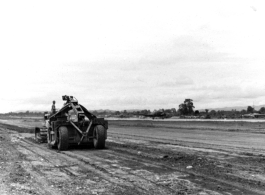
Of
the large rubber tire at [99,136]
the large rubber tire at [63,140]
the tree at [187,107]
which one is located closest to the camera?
the large rubber tire at [63,140]

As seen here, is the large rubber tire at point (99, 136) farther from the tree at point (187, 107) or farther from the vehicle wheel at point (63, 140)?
the tree at point (187, 107)

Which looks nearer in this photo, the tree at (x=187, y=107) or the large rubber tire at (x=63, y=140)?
the large rubber tire at (x=63, y=140)

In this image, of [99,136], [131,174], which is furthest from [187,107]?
[131,174]

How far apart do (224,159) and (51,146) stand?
29.1 ft

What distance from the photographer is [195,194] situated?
7953mm

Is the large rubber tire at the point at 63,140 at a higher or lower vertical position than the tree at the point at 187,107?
lower

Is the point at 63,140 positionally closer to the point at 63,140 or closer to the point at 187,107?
the point at 63,140

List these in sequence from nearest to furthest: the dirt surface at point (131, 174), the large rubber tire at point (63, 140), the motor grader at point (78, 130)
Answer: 1. the dirt surface at point (131, 174)
2. the large rubber tire at point (63, 140)
3. the motor grader at point (78, 130)

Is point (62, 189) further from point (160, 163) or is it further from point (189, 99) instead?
point (189, 99)

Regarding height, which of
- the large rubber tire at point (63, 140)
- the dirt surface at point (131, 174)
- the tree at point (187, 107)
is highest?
the tree at point (187, 107)

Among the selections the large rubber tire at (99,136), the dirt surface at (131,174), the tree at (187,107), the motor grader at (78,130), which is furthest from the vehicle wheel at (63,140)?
the tree at (187,107)

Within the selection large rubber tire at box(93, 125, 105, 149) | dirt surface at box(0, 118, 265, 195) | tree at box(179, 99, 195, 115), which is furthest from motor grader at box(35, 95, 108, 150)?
tree at box(179, 99, 195, 115)

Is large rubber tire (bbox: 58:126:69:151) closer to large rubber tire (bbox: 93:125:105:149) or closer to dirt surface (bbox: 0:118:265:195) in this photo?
large rubber tire (bbox: 93:125:105:149)

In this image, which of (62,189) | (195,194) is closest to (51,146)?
(62,189)
